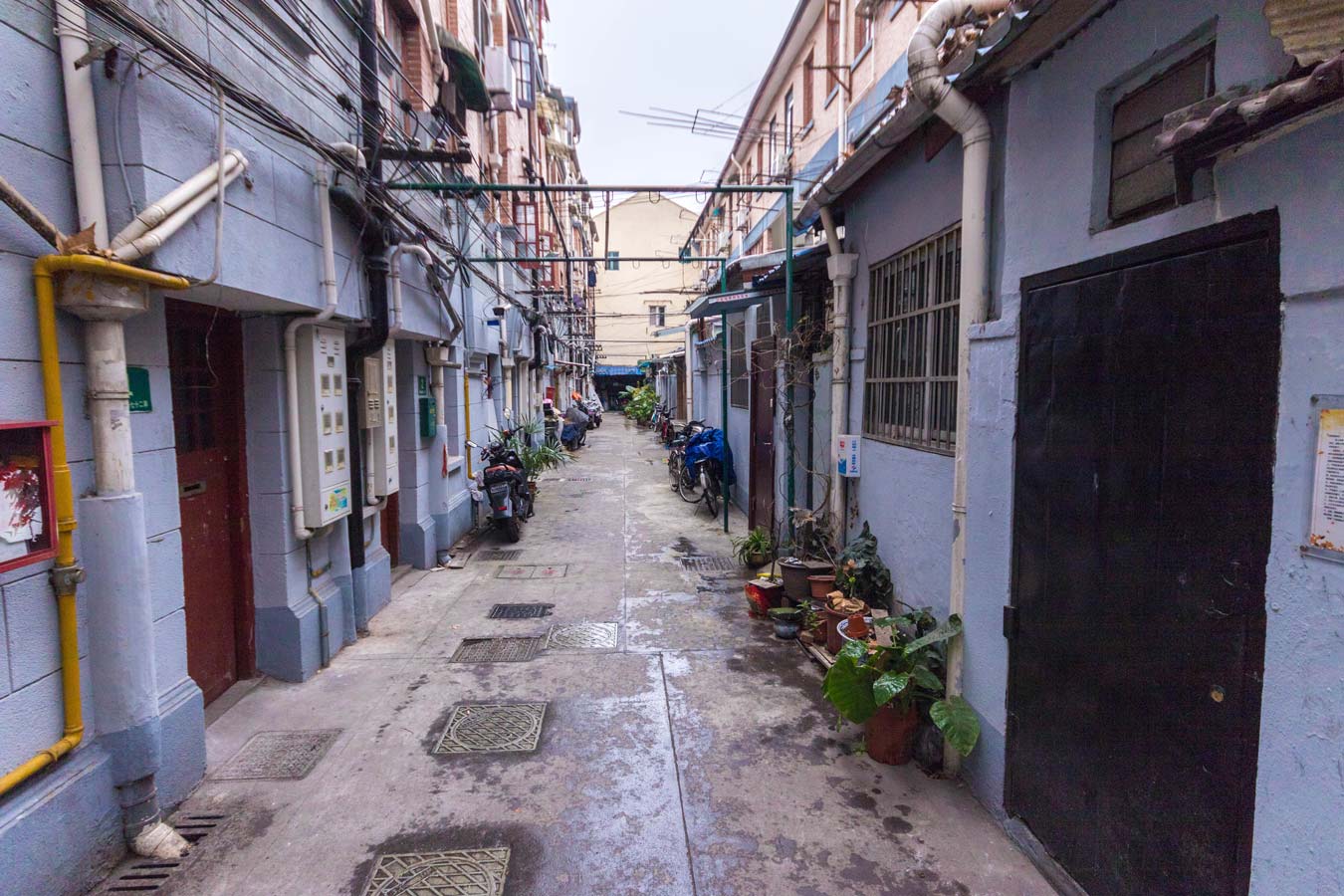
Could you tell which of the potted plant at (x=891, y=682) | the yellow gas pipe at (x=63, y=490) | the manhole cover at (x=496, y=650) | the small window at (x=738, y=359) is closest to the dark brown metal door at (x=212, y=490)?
the yellow gas pipe at (x=63, y=490)

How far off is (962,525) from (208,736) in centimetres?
458

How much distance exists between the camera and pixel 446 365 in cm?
820

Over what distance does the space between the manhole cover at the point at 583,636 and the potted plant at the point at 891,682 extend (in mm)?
2263

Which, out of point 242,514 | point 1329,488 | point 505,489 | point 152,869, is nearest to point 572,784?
point 152,869

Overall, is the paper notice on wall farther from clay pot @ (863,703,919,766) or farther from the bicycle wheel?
the bicycle wheel

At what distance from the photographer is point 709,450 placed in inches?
432

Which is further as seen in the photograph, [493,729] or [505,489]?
[505,489]

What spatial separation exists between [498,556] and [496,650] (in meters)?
3.13

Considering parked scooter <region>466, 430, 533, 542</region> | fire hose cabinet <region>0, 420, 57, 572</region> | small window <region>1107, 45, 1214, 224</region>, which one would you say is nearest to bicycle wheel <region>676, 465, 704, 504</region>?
parked scooter <region>466, 430, 533, 542</region>

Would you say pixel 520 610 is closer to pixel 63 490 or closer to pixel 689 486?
pixel 63 490

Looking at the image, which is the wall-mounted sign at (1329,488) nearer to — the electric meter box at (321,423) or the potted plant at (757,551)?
the electric meter box at (321,423)

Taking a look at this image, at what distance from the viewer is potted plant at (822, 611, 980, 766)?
370 cm

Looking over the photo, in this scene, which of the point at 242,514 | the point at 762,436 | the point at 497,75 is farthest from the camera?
the point at 497,75

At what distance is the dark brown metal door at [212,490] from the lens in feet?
13.9
